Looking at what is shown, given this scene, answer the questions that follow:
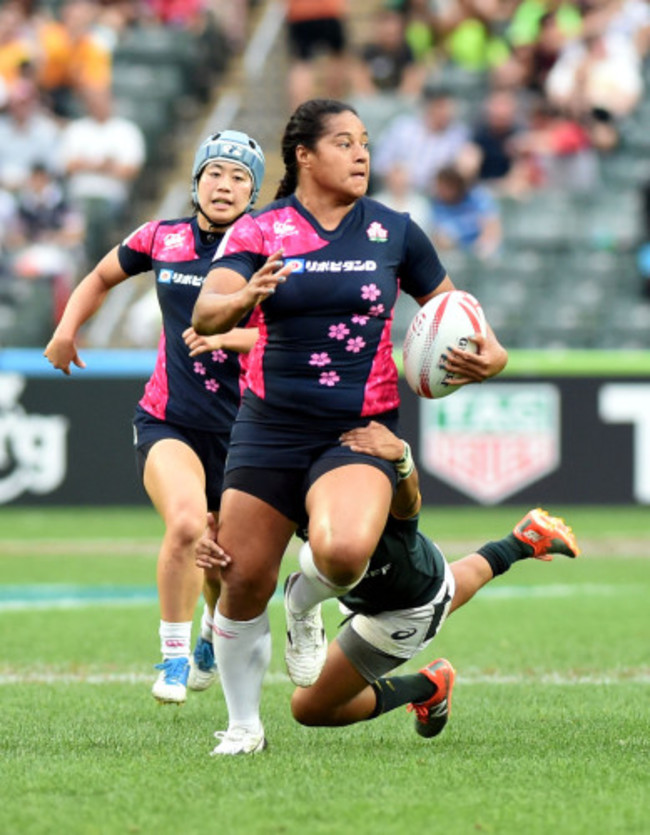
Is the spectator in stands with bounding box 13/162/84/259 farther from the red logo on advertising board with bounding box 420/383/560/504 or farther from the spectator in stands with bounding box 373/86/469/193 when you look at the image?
the red logo on advertising board with bounding box 420/383/560/504

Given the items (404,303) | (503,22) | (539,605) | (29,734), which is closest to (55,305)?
(404,303)

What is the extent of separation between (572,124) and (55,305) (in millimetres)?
5891

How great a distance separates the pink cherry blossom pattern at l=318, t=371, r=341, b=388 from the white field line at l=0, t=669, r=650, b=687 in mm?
2680

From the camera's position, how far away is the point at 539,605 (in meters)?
11.9

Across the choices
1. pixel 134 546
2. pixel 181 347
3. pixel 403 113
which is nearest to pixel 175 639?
pixel 181 347

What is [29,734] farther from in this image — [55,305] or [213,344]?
[55,305]

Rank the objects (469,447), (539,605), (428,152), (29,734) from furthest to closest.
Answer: (428,152) → (469,447) → (539,605) → (29,734)

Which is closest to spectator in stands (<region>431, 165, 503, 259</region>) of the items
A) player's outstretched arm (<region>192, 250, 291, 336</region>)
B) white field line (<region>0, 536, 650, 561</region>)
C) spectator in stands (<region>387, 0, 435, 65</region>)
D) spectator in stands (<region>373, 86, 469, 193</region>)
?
spectator in stands (<region>373, 86, 469, 193</region>)

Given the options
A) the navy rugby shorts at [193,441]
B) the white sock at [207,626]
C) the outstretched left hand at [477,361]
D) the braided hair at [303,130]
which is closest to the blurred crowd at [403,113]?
the white sock at [207,626]

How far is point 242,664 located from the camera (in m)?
6.43

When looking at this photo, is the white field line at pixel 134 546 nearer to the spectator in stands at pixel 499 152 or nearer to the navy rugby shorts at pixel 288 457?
the spectator in stands at pixel 499 152

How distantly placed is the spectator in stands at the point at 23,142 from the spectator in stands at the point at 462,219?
454 centimetres

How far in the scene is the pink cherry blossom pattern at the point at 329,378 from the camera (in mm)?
6309

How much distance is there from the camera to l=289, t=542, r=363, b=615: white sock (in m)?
6.14
